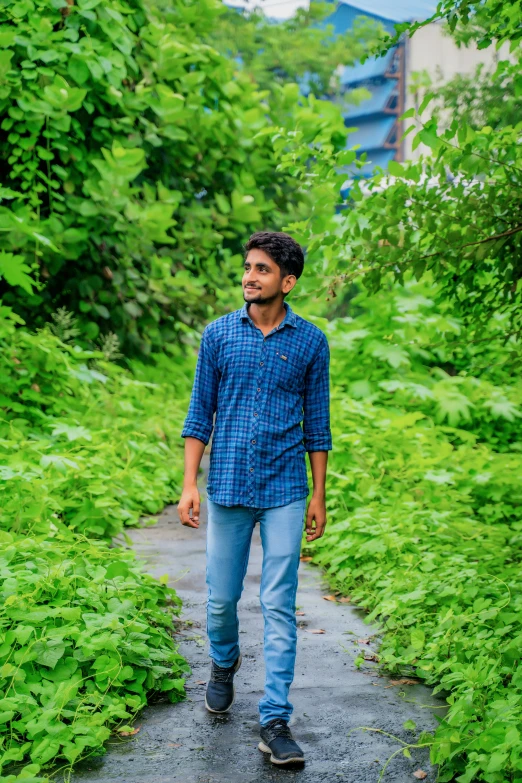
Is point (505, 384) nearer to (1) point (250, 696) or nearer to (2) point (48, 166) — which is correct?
(2) point (48, 166)

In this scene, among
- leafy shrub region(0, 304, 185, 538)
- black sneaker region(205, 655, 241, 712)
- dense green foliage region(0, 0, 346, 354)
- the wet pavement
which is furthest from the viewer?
dense green foliage region(0, 0, 346, 354)

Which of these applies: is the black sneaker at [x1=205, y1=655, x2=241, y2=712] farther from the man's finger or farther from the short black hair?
the short black hair

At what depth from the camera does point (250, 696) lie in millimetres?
3867

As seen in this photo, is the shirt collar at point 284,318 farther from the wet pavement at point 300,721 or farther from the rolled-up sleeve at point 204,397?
the wet pavement at point 300,721

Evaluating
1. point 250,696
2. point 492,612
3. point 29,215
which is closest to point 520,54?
point 492,612

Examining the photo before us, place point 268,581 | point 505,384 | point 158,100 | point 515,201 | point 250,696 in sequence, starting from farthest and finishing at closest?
point 505,384 < point 158,100 < point 515,201 < point 250,696 < point 268,581

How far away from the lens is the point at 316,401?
364 centimetres

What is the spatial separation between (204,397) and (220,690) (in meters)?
1.14

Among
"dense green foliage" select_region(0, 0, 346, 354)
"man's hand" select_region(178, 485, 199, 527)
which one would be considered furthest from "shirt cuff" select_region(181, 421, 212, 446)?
"dense green foliage" select_region(0, 0, 346, 354)

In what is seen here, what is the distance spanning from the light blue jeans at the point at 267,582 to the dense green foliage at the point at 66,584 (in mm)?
343

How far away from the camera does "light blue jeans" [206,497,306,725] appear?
3.33 m

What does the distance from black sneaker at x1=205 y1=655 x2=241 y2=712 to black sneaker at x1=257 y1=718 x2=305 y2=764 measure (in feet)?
1.09

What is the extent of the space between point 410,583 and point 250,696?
1361 millimetres

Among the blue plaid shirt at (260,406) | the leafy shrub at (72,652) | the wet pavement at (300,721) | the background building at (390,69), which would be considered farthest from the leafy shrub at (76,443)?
the background building at (390,69)
